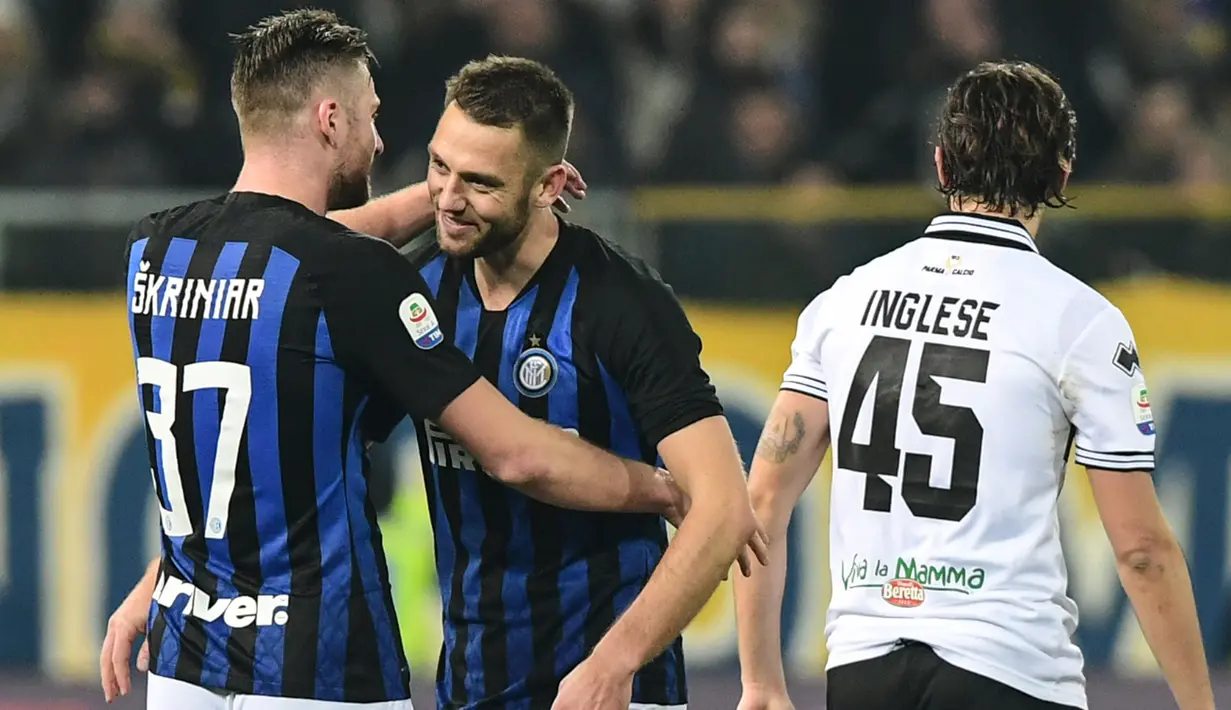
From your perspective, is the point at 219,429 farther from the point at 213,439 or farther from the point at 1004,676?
the point at 1004,676

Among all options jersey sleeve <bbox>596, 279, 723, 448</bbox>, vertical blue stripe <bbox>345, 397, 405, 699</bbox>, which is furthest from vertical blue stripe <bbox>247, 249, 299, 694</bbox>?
jersey sleeve <bbox>596, 279, 723, 448</bbox>

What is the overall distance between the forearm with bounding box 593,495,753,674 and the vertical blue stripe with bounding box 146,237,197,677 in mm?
843

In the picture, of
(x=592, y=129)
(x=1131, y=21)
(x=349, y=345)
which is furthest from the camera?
(x=1131, y=21)

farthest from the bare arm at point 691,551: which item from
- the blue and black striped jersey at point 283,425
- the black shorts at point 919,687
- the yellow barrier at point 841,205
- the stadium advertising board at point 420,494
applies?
the yellow barrier at point 841,205

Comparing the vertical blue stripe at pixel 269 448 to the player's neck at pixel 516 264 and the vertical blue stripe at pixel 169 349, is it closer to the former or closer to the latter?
the vertical blue stripe at pixel 169 349

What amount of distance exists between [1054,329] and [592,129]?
6.16m

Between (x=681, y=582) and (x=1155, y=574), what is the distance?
918 mm

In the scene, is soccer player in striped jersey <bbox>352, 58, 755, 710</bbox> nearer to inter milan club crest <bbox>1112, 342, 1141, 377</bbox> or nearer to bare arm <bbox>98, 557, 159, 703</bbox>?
bare arm <bbox>98, 557, 159, 703</bbox>

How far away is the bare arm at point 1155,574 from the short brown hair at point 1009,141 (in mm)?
586

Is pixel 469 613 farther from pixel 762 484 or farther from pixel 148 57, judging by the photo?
pixel 148 57

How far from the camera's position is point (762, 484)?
4004 millimetres

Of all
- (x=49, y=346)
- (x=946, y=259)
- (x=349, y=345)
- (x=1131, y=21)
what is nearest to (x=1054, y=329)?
(x=946, y=259)

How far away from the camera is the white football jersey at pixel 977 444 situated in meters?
3.52

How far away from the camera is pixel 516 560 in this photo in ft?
12.9
